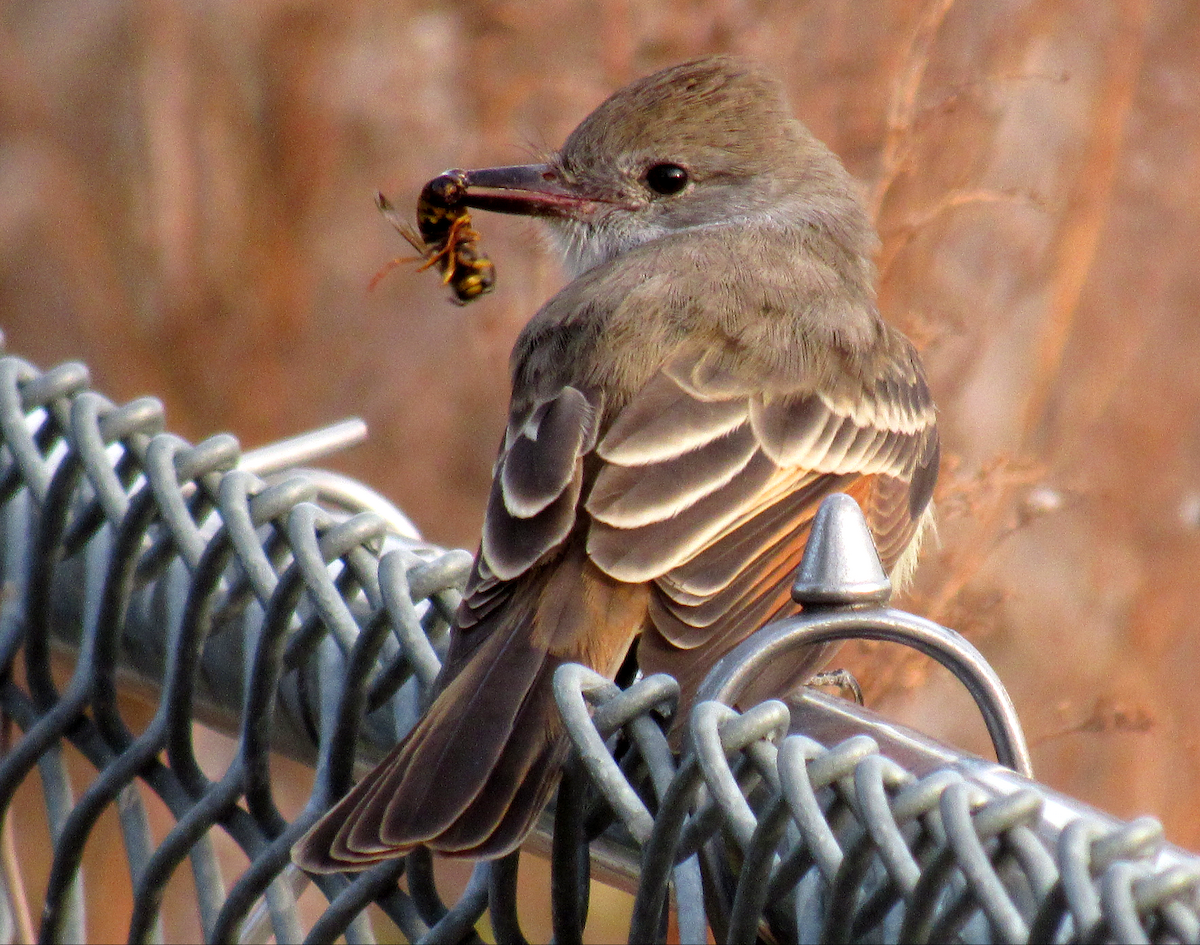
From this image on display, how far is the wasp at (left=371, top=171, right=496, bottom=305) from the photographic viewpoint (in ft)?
14.0

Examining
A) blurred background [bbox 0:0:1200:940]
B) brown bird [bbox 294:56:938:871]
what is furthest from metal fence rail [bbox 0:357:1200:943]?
blurred background [bbox 0:0:1200:940]

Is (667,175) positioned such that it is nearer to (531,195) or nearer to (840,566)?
(531,195)

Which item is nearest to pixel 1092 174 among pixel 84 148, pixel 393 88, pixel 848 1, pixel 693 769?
pixel 848 1

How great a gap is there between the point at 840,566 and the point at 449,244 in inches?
122

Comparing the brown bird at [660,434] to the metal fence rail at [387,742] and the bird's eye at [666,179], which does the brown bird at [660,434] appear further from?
the metal fence rail at [387,742]

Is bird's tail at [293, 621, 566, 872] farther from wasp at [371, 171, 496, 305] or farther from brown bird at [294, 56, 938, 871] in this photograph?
wasp at [371, 171, 496, 305]

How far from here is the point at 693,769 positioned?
132 cm

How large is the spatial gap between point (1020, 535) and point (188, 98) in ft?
12.5

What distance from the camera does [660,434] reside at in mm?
2750

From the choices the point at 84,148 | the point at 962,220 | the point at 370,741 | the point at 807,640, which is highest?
the point at 84,148

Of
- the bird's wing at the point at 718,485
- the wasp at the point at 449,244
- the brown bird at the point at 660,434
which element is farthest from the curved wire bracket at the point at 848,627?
the wasp at the point at 449,244

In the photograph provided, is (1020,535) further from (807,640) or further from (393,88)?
(807,640)

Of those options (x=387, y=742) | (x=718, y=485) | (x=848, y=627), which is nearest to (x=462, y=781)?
(x=387, y=742)

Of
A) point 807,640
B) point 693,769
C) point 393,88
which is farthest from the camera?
point 393,88
